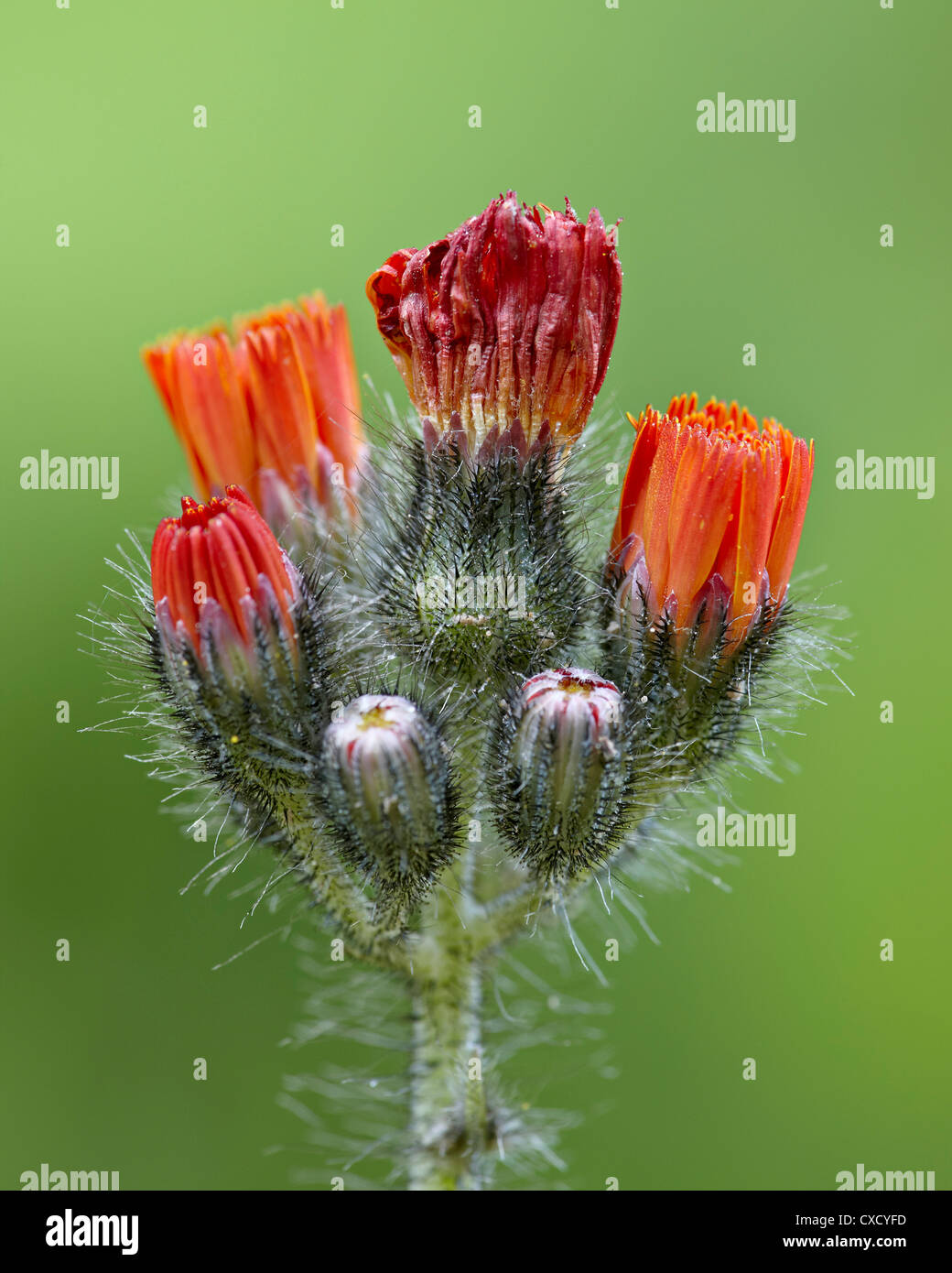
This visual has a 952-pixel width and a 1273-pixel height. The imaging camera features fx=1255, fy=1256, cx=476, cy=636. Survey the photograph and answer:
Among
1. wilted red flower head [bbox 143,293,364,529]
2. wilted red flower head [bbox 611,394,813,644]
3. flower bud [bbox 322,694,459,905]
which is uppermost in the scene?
wilted red flower head [bbox 143,293,364,529]

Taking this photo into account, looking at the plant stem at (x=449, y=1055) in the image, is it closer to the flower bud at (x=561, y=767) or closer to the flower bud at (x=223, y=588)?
the flower bud at (x=561, y=767)

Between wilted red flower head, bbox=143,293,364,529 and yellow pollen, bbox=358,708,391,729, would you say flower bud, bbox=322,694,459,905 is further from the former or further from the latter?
wilted red flower head, bbox=143,293,364,529

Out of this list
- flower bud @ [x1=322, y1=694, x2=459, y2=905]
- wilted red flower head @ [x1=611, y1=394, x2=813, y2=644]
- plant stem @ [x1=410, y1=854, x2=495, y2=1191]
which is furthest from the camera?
plant stem @ [x1=410, y1=854, x2=495, y2=1191]

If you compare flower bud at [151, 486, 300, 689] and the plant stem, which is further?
the plant stem

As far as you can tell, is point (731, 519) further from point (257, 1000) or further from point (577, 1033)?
point (257, 1000)

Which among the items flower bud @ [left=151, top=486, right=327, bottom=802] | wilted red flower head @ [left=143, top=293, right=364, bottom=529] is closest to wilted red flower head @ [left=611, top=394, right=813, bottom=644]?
flower bud @ [left=151, top=486, right=327, bottom=802]

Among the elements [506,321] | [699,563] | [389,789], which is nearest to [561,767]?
[389,789]

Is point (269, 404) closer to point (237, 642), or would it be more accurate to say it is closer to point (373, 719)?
point (237, 642)

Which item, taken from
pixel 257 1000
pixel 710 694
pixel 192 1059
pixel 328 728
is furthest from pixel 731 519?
pixel 192 1059
